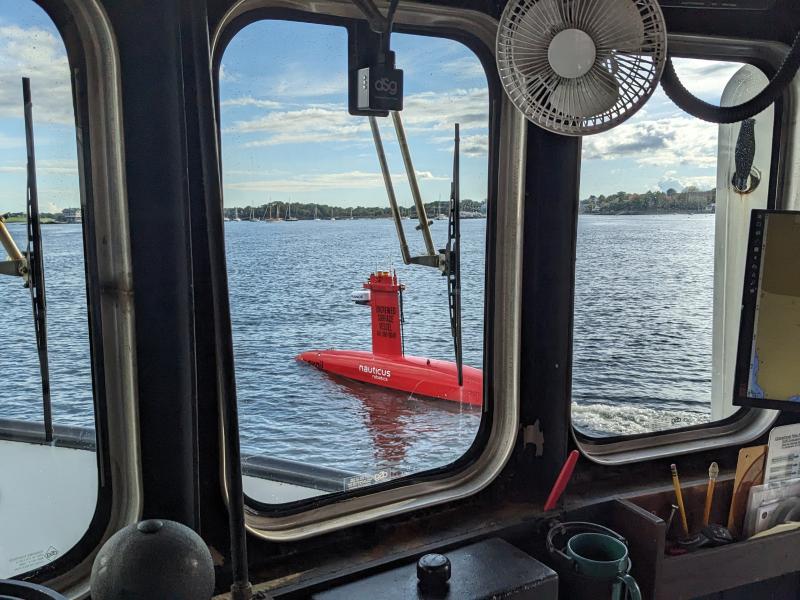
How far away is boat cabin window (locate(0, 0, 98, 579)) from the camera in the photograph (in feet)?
4.47

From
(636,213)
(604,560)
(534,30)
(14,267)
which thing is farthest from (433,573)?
(636,213)

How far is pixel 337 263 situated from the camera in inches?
78.6

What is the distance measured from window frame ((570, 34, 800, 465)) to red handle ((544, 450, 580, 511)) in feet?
0.73

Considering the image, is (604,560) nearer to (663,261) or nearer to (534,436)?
(534,436)

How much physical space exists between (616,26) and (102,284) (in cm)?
122

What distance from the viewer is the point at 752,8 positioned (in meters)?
2.10

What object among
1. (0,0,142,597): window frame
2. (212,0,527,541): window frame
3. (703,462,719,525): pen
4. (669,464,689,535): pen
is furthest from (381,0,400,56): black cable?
(703,462,719,525): pen

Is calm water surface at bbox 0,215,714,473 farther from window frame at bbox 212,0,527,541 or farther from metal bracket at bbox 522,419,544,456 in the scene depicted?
metal bracket at bbox 522,419,544,456

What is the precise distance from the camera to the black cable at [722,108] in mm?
1805

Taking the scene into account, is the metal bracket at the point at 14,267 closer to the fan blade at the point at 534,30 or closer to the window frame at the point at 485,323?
the window frame at the point at 485,323

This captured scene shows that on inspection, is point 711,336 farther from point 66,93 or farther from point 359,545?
point 66,93

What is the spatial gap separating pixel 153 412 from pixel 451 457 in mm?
946

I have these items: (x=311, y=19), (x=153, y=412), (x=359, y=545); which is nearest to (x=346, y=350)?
(x=359, y=545)

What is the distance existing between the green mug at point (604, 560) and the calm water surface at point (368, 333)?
46 centimetres
